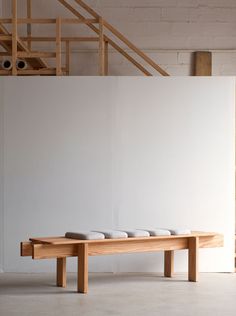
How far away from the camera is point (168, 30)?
40.6 ft

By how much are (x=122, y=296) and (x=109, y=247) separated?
0.62 meters

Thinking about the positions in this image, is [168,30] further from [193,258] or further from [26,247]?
[26,247]

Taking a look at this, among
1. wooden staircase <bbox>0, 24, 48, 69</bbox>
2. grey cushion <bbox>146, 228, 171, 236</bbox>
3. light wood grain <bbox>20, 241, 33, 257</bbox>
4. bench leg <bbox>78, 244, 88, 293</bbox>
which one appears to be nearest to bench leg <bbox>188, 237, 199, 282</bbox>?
grey cushion <bbox>146, 228, 171, 236</bbox>

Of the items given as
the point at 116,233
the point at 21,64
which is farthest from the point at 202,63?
the point at 116,233

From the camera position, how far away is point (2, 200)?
9.97 meters

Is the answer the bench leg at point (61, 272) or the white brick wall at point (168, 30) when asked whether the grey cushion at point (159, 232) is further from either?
the white brick wall at point (168, 30)

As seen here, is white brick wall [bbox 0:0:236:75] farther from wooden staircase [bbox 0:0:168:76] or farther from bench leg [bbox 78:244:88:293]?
bench leg [bbox 78:244:88:293]

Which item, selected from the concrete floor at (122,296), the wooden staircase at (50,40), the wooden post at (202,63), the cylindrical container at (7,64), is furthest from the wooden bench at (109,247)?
the wooden post at (202,63)

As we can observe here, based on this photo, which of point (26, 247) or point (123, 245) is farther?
point (123, 245)

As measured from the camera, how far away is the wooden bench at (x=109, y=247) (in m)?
8.50

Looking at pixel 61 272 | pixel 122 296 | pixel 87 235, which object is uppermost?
pixel 87 235

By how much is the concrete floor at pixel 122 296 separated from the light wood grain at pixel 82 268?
0.08 metres

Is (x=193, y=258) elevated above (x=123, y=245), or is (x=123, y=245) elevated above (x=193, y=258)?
(x=123, y=245)

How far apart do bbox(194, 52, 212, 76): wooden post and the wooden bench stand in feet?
11.0
